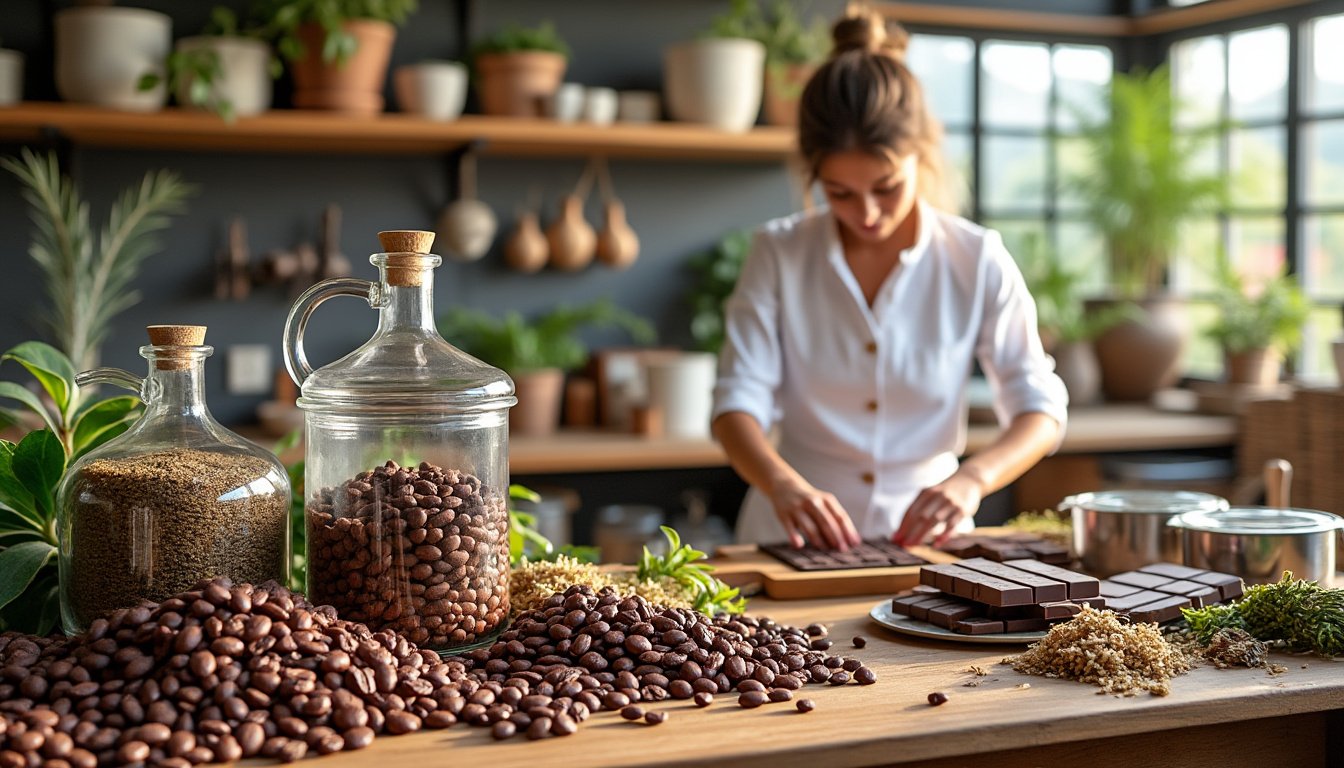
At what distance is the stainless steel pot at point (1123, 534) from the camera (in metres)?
1.70

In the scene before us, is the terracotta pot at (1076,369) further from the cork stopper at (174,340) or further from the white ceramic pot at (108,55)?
the cork stopper at (174,340)

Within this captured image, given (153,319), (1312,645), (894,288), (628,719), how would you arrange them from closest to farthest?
(628,719), (1312,645), (894,288), (153,319)

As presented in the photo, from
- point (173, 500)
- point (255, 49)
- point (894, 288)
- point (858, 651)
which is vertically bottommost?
point (858, 651)

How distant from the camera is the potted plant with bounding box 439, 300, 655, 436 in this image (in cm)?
371

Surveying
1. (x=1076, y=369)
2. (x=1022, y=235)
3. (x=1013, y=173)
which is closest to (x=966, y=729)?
(x=1076, y=369)

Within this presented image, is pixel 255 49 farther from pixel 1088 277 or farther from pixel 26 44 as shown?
pixel 1088 277

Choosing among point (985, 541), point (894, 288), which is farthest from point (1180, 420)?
point (985, 541)

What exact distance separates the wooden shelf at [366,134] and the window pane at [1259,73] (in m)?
1.66

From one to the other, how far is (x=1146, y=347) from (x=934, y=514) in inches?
109

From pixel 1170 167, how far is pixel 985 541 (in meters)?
2.95

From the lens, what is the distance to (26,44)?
3537 mm

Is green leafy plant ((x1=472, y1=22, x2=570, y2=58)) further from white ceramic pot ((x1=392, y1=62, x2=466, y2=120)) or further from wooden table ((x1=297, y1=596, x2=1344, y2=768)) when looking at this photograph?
wooden table ((x1=297, y1=596, x2=1344, y2=768))

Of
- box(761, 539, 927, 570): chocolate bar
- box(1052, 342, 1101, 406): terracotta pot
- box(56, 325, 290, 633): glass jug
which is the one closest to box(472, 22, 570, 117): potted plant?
box(1052, 342, 1101, 406): terracotta pot

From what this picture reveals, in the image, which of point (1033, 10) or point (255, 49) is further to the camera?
point (1033, 10)
